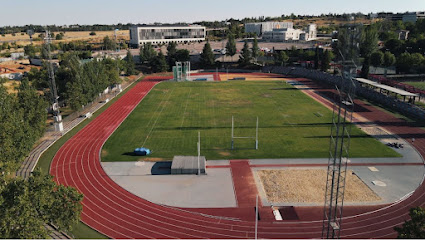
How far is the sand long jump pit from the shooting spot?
29422mm

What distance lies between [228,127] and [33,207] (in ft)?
110

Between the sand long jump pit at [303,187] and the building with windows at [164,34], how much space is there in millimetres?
131157

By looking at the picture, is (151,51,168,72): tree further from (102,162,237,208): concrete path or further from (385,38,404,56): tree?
(385,38,404,56): tree

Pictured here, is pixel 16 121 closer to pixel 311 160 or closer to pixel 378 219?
pixel 311 160

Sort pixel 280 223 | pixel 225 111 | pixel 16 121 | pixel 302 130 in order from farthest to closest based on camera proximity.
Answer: pixel 225 111 < pixel 302 130 < pixel 16 121 < pixel 280 223

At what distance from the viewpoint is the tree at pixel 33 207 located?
18.4m

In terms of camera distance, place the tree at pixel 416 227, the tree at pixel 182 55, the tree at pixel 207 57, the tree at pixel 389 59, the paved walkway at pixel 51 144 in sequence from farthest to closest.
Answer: the tree at pixel 207 57 < the tree at pixel 182 55 < the tree at pixel 389 59 < the paved walkway at pixel 51 144 < the tree at pixel 416 227

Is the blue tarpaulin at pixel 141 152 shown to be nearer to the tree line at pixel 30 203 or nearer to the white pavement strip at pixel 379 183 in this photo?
the tree line at pixel 30 203

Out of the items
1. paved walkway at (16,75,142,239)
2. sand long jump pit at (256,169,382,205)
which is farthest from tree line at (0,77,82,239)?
sand long jump pit at (256,169,382,205)

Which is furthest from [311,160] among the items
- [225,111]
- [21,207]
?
[21,207]

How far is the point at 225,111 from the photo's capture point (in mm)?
60094

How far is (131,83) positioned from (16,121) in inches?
2319

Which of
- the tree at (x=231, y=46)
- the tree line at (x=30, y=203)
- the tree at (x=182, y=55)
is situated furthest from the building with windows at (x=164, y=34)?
the tree line at (x=30, y=203)

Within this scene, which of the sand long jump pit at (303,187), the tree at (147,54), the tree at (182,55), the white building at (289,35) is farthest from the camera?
the white building at (289,35)
